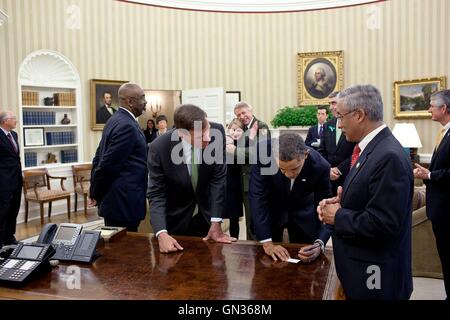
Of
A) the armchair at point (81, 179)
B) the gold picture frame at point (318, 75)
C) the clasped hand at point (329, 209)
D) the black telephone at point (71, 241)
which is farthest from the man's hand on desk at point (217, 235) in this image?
the gold picture frame at point (318, 75)

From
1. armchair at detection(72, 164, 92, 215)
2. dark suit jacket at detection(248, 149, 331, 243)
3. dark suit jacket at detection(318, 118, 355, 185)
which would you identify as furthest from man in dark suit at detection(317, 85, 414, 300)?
armchair at detection(72, 164, 92, 215)

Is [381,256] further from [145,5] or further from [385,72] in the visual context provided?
[145,5]

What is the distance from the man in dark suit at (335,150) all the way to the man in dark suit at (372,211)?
9.10ft

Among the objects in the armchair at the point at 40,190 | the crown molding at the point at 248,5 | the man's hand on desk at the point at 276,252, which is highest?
the crown molding at the point at 248,5

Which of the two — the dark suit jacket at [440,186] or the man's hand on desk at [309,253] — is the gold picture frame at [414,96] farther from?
the man's hand on desk at [309,253]

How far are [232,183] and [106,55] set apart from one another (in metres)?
5.29

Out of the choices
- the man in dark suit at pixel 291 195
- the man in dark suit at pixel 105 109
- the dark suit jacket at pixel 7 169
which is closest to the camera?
the man in dark suit at pixel 291 195

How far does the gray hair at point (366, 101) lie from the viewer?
6.09 feet

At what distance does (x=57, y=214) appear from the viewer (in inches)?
311

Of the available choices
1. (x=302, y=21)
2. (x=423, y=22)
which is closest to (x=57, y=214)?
(x=302, y=21)

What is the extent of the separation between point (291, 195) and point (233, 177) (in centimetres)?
166

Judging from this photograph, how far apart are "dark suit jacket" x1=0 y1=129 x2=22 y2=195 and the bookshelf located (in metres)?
2.24

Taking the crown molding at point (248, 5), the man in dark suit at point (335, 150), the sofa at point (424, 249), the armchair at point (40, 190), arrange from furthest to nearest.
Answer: the crown molding at point (248, 5) < the armchair at point (40, 190) < the man in dark suit at point (335, 150) < the sofa at point (424, 249)

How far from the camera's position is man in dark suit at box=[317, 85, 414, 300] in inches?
68.4
